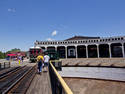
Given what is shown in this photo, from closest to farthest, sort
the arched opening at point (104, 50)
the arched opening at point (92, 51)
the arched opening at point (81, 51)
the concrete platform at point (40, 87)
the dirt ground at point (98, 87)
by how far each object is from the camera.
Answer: the concrete platform at point (40, 87), the dirt ground at point (98, 87), the arched opening at point (104, 50), the arched opening at point (92, 51), the arched opening at point (81, 51)

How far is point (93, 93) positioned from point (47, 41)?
31501mm

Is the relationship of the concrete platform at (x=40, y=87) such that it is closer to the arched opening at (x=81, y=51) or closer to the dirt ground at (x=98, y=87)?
the dirt ground at (x=98, y=87)

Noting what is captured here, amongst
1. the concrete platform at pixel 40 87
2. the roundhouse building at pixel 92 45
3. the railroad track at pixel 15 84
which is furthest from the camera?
the roundhouse building at pixel 92 45

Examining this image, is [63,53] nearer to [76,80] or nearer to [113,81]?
[76,80]

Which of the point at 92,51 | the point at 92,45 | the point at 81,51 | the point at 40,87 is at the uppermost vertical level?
the point at 92,45

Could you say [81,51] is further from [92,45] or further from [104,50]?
[104,50]

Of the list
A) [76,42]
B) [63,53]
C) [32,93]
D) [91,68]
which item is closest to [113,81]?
[91,68]

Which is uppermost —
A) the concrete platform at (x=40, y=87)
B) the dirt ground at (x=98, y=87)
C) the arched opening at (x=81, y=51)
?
the arched opening at (x=81, y=51)

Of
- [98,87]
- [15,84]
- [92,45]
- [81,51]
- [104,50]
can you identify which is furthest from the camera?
[81,51]

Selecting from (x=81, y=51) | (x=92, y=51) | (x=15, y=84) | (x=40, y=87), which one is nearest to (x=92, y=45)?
(x=92, y=51)

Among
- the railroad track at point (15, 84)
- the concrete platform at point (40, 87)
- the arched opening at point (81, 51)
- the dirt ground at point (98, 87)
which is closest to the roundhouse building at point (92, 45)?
the arched opening at point (81, 51)

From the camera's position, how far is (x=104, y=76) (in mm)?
22375

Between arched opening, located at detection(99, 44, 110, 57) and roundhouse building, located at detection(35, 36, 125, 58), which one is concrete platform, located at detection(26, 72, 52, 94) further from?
arched opening, located at detection(99, 44, 110, 57)

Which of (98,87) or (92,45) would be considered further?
(92,45)
